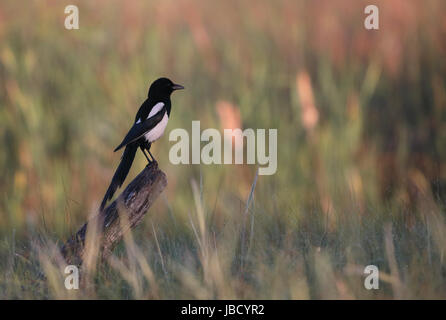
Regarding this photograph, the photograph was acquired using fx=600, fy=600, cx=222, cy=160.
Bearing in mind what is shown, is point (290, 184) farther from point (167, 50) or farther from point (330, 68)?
point (167, 50)

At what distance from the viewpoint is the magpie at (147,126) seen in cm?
375

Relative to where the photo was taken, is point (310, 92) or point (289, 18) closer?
point (310, 92)

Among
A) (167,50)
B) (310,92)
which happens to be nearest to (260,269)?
(310,92)

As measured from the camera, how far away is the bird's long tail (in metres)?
3.64

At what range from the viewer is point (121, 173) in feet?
12.3

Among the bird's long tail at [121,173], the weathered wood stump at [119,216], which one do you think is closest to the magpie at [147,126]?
the bird's long tail at [121,173]

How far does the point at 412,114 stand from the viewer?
562cm

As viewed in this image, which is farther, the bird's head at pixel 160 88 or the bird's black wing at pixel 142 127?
the bird's head at pixel 160 88

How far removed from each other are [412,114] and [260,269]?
313 centimetres

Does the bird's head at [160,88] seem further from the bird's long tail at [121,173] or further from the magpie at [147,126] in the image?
the bird's long tail at [121,173]

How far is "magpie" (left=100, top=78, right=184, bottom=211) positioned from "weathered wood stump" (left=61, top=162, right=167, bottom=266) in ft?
0.43

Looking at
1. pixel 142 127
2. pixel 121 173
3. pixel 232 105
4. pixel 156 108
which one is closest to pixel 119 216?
pixel 121 173

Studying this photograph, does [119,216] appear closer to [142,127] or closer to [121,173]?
[121,173]
